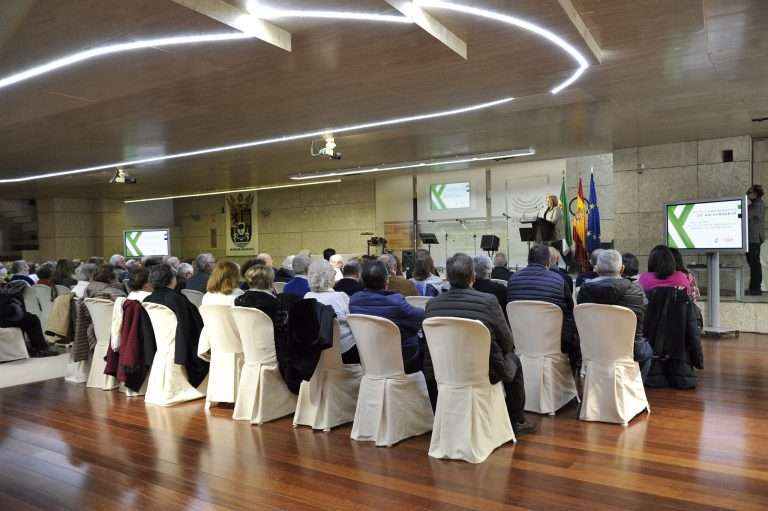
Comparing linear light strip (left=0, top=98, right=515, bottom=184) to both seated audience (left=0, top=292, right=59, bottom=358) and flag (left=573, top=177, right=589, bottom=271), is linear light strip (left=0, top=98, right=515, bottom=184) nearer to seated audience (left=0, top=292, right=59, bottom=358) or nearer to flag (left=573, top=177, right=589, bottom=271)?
seated audience (left=0, top=292, right=59, bottom=358)

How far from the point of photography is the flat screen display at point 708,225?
820 centimetres

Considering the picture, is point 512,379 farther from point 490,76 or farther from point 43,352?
point 43,352

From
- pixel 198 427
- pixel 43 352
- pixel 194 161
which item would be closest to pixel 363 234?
pixel 194 161

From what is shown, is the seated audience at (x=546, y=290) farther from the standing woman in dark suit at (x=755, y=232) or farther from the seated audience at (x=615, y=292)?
the standing woman in dark suit at (x=755, y=232)

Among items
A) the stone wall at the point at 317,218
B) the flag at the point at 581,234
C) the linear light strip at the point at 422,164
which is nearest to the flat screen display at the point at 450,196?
the stone wall at the point at 317,218

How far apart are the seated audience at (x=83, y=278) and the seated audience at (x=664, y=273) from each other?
19.3 ft

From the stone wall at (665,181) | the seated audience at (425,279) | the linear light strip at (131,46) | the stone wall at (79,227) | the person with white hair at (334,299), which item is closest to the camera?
the linear light strip at (131,46)

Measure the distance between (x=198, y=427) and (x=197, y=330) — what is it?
3.64 feet

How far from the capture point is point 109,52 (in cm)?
461

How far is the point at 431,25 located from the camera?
434cm

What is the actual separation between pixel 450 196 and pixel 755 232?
7.45 metres

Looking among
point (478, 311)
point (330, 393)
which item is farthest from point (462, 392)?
point (330, 393)

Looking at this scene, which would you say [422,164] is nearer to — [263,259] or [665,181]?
[665,181]

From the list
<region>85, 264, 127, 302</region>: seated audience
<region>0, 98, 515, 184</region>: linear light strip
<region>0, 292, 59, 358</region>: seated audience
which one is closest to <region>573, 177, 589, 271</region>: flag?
<region>0, 98, 515, 184</region>: linear light strip
